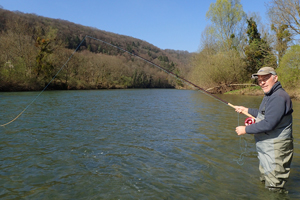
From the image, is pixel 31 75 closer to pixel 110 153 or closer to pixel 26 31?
pixel 26 31

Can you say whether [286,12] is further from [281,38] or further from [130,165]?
[130,165]

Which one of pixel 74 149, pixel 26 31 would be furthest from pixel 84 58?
pixel 74 149

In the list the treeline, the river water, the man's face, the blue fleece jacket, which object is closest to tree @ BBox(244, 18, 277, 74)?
the treeline

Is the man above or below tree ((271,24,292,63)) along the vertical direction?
below

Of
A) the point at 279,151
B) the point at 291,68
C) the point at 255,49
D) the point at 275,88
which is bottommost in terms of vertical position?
the point at 279,151

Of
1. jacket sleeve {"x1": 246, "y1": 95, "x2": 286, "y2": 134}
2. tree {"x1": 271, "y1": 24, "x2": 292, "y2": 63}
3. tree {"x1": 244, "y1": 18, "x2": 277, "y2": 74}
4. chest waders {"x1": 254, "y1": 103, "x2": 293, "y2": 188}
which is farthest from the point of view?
tree {"x1": 244, "y1": 18, "x2": 277, "y2": 74}

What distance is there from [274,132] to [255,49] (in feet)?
124

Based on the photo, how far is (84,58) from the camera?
223ft

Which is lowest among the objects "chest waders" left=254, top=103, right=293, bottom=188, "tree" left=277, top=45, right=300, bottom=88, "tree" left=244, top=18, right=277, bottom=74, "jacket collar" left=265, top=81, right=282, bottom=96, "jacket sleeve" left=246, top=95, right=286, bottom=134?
"chest waders" left=254, top=103, right=293, bottom=188

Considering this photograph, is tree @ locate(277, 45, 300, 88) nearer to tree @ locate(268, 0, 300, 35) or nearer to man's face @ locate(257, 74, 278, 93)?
tree @ locate(268, 0, 300, 35)

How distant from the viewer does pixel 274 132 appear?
12.6 feet

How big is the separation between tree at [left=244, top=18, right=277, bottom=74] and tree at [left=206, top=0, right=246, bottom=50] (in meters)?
2.17

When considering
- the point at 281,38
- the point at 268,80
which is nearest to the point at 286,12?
the point at 281,38

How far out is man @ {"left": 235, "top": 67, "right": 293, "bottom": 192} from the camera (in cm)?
371
